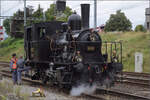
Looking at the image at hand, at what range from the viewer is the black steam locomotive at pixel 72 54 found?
973 cm

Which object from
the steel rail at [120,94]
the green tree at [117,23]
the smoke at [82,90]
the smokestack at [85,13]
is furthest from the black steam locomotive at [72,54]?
the green tree at [117,23]

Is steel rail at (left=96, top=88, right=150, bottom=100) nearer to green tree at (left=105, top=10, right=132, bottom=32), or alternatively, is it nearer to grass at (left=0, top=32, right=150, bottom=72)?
grass at (left=0, top=32, right=150, bottom=72)

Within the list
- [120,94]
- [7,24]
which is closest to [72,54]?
[120,94]

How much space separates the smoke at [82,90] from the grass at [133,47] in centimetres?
956

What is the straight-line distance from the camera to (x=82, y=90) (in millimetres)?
10000

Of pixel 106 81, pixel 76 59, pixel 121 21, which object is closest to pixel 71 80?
pixel 76 59

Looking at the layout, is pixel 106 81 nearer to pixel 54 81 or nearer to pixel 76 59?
pixel 76 59

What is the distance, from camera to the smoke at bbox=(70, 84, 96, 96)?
9.97 metres

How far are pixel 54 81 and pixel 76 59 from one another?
5.65ft

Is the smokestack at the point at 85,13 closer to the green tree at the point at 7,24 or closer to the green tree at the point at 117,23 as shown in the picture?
the green tree at the point at 117,23

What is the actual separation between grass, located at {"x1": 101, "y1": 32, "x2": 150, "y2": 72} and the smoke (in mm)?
9557

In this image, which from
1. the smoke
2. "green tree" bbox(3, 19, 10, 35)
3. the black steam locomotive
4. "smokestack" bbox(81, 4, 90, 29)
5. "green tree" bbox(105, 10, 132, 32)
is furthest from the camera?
"green tree" bbox(3, 19, 10, 35)

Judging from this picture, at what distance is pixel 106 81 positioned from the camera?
10047 millimetres

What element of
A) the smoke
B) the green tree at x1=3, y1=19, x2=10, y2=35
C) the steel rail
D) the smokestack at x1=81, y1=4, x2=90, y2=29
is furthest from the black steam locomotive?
the green tree at x1=3, y1=19, x2=10, y2=35
